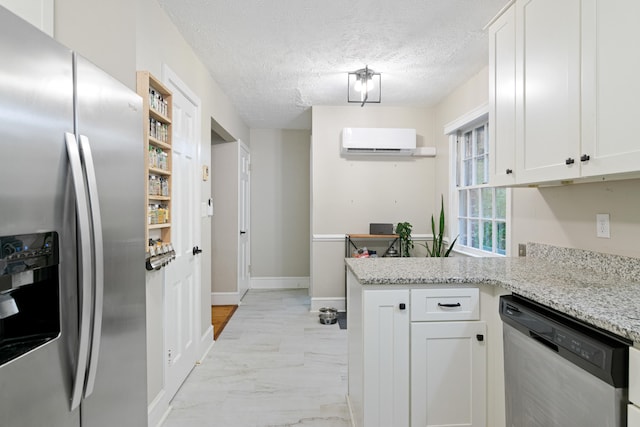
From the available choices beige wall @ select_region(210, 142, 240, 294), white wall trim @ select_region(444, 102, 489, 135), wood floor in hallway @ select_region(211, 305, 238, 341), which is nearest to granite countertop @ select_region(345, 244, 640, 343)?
white wall trim @ select_region(444, 102, 489, 135)

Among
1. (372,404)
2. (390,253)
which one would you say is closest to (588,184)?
(372,404)

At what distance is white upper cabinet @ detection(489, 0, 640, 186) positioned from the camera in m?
1.18

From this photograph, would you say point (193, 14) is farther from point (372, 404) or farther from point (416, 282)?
point (372, 404)

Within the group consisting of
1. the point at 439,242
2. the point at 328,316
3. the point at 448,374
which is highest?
the point at 439,242

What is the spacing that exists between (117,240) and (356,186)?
3.07 m

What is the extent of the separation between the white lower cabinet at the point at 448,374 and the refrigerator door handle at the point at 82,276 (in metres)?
1.25

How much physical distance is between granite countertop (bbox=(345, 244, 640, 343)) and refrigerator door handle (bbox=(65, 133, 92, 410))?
1.03 meters

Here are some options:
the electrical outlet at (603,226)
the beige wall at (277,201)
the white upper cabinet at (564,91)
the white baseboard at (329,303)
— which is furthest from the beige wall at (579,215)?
the beige wall at (277,201)

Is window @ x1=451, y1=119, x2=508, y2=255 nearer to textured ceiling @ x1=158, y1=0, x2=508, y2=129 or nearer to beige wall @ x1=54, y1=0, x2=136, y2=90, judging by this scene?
textured ceiling @ x1=158, y1=0, x2=508, y2=129

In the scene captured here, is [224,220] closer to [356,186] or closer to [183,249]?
[356,186]

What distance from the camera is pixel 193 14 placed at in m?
2.05

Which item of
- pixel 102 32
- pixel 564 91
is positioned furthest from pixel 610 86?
pixel 102 32

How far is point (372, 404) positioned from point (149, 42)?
7.17ft

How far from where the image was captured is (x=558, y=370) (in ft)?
3.53
